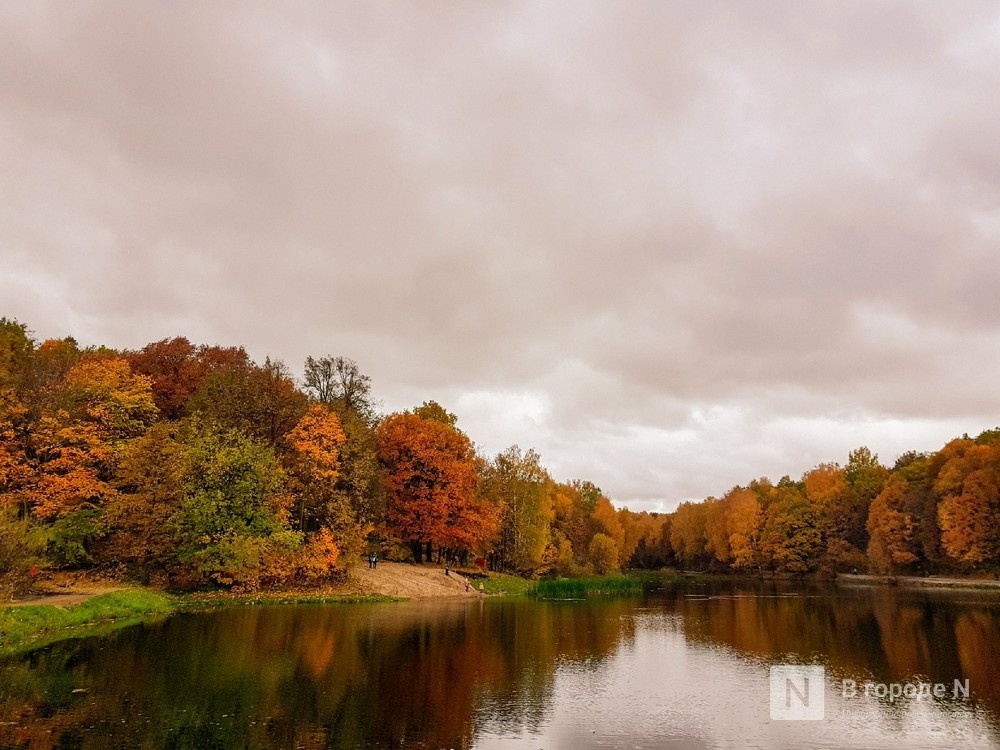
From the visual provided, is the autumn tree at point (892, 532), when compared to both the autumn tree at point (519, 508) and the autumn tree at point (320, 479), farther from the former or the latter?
the autumn tree at point (320, 479)

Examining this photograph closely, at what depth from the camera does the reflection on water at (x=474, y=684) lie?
16.8 metres

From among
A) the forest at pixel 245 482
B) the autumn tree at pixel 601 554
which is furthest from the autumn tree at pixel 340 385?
the autumn tree at pixel 601 554

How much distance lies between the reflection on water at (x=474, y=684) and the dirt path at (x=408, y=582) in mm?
15418

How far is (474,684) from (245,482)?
32.3 metres

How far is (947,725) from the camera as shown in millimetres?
18688

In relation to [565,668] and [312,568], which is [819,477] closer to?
[312,568]

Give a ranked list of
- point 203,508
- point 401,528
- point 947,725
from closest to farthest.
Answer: point 947,725, point 203,508, point 401,528

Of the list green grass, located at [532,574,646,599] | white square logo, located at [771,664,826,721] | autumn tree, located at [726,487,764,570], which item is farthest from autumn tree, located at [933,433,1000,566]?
white square logo, located at [771,664,826,721]

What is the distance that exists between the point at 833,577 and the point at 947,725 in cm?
10211

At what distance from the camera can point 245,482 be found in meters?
49.9

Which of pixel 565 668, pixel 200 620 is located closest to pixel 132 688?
pixel 565 668

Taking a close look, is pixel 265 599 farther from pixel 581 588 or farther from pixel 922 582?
pixel 922 582

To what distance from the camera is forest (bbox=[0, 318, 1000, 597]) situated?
47.4m

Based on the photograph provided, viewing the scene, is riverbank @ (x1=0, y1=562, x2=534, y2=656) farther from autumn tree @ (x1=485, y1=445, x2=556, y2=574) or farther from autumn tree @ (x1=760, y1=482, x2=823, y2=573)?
autumn tree @ (x1=760, y1=482, x2=823, y2=573)
